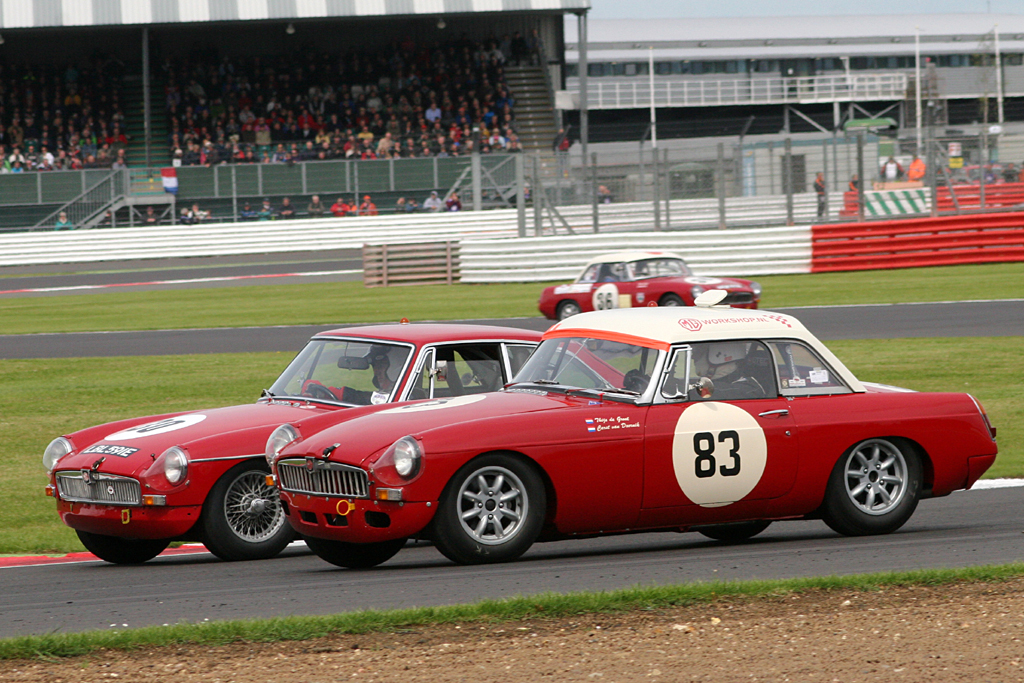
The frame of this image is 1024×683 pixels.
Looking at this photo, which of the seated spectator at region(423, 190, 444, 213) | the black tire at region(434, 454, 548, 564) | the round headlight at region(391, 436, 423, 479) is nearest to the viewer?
the round headlight at region(391, 436, 423, 479)

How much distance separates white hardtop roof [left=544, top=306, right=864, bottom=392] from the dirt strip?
6.27 feet

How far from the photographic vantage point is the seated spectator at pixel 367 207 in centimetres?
4122

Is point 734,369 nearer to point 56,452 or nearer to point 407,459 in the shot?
point 407,459

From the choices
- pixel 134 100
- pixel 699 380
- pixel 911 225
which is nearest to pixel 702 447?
pixel 699 380

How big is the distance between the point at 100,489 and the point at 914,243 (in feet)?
73.1

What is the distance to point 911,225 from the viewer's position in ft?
86.6

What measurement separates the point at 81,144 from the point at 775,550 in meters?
40.9

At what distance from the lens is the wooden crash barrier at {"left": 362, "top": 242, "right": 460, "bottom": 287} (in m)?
30.5

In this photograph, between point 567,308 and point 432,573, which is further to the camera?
point 567,308

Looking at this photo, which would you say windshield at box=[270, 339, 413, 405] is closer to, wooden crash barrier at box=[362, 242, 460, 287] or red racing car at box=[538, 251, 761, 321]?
red racing car at box=[538, 251, 761, 321]

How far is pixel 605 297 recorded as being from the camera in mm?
20547

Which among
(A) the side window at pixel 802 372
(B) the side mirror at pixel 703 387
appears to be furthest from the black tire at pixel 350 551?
(A) the side window at pixel 802 372

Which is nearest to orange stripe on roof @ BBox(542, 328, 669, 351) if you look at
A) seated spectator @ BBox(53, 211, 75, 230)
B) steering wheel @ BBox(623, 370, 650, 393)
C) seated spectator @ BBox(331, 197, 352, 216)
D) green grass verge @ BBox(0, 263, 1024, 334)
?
steering wheel @ BBox(623, 370, 650, 393)

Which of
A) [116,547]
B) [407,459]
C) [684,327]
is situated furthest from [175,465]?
[684,327]
